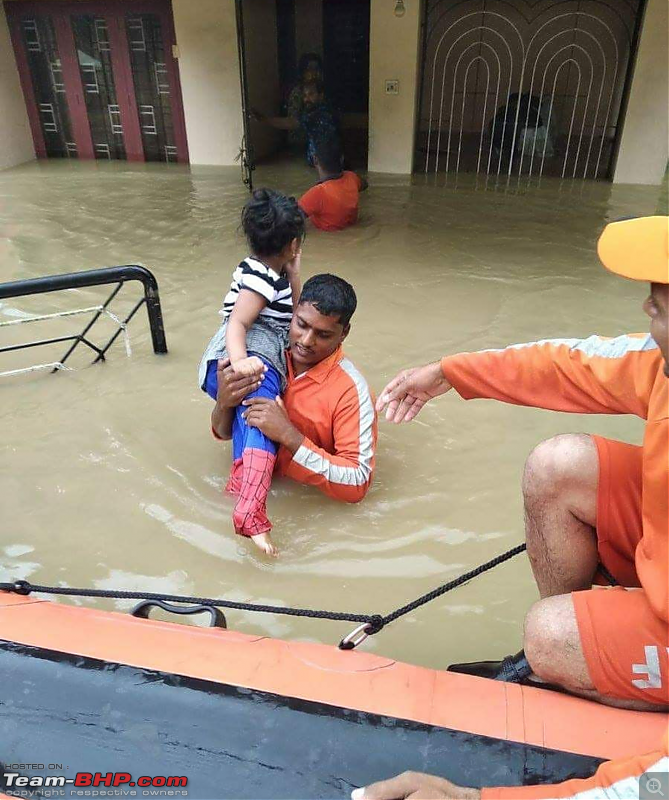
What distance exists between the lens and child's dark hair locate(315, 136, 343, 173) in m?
5.72

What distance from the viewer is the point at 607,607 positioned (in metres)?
1.30

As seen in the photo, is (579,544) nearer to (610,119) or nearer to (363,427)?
(363,427)

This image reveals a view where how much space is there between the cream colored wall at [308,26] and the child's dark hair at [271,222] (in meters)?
8.29

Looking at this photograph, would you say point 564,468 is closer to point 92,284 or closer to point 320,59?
point 92,284

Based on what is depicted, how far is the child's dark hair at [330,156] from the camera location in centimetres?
572

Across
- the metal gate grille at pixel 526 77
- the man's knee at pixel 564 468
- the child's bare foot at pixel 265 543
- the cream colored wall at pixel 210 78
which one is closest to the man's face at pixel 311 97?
the cream colored wall at pixel 210 78

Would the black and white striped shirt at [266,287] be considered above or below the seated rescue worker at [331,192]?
above

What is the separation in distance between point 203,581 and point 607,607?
4.55 feet

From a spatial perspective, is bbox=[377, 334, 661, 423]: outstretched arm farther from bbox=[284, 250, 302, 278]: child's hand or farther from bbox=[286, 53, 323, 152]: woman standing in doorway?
bbox=[286, 53, 323, 152]: woman standing in doorway

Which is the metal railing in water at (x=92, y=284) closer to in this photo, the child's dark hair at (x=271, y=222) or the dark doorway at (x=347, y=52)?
the child's dark hair at (x=271, y=222)

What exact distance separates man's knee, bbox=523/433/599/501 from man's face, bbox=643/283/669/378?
39 cm

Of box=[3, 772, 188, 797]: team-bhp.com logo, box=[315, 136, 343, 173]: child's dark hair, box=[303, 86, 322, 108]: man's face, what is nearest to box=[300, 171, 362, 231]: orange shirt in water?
box=[315, 136, 343, 173]: child's dark hair

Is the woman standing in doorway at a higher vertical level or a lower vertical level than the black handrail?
higher

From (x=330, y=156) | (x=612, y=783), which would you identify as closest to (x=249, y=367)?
(x=612, y=783)
